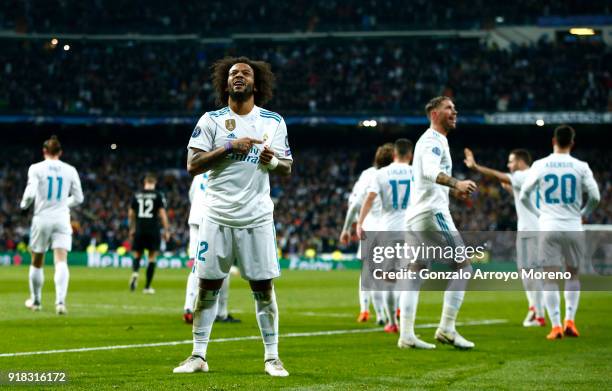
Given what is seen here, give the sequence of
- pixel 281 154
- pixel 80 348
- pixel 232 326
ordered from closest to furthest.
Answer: pixel 281 154 < pixel 80 348 < pixel 232 326

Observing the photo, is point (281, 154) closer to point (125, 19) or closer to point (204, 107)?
point (204, 107)

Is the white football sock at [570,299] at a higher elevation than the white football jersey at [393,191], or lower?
lower

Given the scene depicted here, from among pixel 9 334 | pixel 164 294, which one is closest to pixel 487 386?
pixel 9 334

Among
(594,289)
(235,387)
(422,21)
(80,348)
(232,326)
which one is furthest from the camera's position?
(422,21)

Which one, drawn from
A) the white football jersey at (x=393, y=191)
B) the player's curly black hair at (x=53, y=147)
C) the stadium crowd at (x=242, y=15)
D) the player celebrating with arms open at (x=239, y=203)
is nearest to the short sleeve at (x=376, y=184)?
the white football jersey at (x=393, y=191)

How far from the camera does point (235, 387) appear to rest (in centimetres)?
718

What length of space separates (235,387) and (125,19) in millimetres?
48269

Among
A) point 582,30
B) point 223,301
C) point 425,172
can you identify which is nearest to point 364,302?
point 223,301

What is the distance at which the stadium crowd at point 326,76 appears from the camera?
4588cm

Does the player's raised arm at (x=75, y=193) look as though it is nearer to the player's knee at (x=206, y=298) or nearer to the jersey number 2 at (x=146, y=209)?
the jersey number 2 at (x=146, y=209)

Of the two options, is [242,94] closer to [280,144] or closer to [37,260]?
[280,144]

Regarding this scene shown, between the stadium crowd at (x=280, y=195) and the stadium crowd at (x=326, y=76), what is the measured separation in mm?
3160

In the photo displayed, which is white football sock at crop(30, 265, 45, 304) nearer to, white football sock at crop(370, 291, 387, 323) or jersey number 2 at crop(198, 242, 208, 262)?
white football sock at crop(370, 291, 387, 323)

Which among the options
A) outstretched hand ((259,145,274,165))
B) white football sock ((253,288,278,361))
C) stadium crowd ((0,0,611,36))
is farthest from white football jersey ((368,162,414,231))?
stadium crowd ((0,0,611,36))
